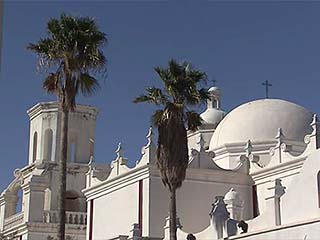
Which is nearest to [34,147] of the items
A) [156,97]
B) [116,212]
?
[116,212]

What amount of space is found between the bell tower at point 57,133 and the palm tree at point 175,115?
56.9 ft

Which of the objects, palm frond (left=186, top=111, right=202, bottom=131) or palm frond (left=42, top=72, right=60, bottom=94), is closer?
palm frond (left=42, top=72, right=60, bottom=94)

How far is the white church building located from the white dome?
0.06 m

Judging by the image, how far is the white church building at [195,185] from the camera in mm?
21547

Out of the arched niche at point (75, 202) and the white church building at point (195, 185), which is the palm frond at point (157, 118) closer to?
the white church building at point (195, 185)

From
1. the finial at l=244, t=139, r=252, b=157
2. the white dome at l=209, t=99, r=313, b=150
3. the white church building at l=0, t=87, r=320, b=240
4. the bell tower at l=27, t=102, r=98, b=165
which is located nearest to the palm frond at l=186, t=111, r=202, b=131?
the white church building at l=0, t=87, r=320, b=240

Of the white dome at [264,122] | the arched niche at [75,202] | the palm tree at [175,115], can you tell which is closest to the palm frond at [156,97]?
the palm tree at [175,115]

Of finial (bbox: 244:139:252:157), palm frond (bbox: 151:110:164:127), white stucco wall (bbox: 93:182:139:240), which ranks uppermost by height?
finial (bbox: 244:139:252:157)

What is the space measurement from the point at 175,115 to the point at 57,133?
18.4 metres

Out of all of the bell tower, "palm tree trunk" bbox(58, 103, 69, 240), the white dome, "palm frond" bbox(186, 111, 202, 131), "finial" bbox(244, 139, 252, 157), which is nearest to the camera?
"palm tree trunk" bbox(58, 103, 69, 240)

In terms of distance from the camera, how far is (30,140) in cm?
4103

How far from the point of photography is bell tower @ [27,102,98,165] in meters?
39.4

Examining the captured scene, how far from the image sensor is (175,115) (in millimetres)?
22094

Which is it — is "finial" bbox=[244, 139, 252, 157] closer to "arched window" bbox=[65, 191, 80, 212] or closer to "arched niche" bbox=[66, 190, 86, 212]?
"arched niche" bbox=[66, 190, 86, 212]
